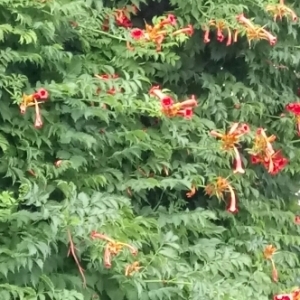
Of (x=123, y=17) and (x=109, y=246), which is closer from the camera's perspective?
(x=109, y=246)

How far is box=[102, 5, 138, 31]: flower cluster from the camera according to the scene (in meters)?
3.14

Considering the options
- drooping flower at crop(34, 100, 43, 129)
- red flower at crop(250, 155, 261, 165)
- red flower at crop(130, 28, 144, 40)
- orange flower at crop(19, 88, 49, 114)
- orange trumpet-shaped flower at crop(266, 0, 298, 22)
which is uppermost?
orange trumpet-shaped flower at crop(266, 0, 298, 22)

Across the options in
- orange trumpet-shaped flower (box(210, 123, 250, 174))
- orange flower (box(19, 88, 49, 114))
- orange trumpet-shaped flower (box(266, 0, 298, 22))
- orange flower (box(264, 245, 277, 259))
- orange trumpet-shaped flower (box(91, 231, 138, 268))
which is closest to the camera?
orange trumpet-shaped flower (box(91, 231, 138, 268))

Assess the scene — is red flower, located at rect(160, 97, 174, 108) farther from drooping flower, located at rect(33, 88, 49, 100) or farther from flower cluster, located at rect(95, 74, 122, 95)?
drooping flower, located at rect(33, 88, 49, 100)

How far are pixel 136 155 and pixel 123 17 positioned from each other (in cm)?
69

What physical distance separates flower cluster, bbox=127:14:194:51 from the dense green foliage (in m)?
0.03

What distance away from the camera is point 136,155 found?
2980 mm

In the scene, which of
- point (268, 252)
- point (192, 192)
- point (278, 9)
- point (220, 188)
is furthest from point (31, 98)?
point (268, 252)

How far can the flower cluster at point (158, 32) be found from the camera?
A: 301cm

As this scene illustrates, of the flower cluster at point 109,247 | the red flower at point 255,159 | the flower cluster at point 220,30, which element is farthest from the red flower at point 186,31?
the flower cluster at point 109,247

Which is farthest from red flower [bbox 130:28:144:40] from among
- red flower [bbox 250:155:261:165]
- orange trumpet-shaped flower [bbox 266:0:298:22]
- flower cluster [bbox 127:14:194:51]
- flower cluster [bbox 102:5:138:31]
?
red flower [bbox 250:155:261:165]

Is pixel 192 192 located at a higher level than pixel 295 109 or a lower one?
lower

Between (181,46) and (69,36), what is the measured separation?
2.42 feet

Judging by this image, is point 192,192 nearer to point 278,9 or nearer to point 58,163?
point 58,163
